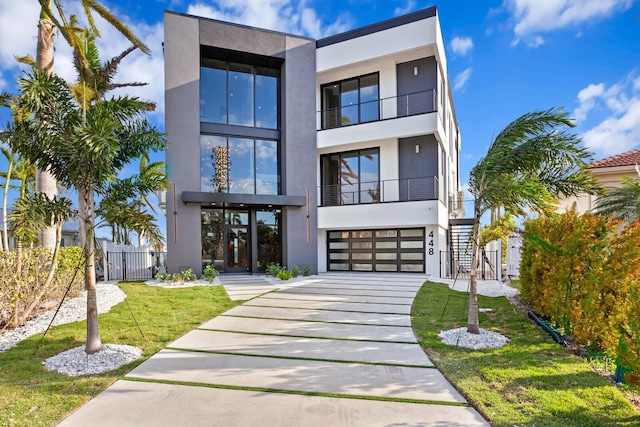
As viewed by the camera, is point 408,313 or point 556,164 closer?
point 556,164

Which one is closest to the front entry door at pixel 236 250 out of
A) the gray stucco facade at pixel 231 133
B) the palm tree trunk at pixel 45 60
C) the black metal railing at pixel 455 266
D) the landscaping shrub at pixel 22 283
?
the gray stucco facade at pixel 231 133

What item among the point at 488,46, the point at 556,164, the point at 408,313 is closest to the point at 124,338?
the point at 408,313

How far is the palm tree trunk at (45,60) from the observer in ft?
29.2

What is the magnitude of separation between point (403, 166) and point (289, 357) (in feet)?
40.3

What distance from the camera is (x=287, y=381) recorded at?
13.7 ft

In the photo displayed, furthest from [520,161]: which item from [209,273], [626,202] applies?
[209,273]

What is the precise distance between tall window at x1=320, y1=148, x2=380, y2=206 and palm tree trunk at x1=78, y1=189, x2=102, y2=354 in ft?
38.2

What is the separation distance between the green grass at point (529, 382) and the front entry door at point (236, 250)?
34.2 feet

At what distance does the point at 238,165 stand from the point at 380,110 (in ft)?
22.8

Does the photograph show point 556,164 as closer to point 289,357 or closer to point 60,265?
point 289,357

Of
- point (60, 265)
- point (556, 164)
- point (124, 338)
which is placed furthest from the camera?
point (60, 265)

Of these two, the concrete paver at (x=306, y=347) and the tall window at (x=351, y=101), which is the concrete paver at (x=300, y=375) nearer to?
the concrete paver at (x=306, y=347)

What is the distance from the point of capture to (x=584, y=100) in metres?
13.7

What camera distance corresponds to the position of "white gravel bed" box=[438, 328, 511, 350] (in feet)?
17.9
